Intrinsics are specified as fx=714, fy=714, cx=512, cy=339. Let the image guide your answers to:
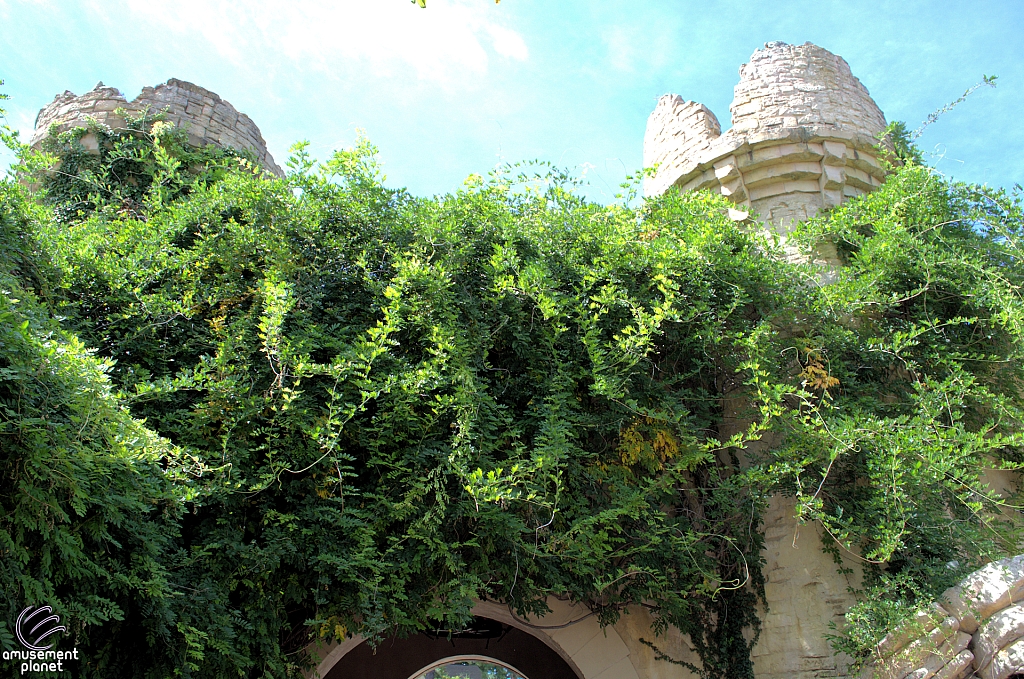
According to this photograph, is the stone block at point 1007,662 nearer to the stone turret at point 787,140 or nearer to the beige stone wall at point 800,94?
the stone turret at point 787,140

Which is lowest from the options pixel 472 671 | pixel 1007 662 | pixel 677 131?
pixel 1007 662

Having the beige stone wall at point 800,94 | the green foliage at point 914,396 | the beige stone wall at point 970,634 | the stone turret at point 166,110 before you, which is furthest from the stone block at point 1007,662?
the stone turret at point 166,110

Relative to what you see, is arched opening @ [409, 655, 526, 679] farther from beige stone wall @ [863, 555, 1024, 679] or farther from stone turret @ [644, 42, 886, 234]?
stone turret @ [644, 42, 886, 234]

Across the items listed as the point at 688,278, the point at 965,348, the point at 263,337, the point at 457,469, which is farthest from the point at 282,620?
the point at 965,348

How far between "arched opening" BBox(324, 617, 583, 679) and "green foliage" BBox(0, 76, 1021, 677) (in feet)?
7.65

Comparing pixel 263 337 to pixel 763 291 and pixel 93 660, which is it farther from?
pixel 763 291

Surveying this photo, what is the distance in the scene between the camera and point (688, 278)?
4395 mm

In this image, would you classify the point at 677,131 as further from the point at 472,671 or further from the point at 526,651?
the point at 472,671

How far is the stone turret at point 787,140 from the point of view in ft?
19.0

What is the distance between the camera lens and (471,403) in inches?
139

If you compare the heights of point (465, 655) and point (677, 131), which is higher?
point (677, 131)

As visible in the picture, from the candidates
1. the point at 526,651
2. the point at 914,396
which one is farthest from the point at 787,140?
the point at 526,651

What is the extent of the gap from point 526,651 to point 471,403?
465 centimetres

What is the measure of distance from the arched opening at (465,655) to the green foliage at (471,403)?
233cm
